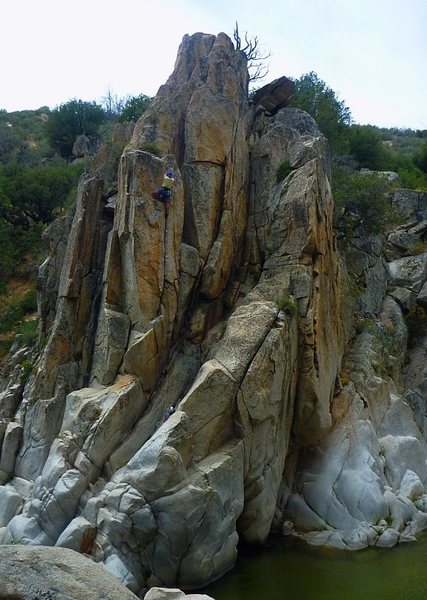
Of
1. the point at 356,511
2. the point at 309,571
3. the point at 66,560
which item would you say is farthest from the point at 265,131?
the point at 66,560

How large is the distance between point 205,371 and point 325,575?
22.3 feet

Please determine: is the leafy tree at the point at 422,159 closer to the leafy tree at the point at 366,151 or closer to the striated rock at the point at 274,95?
the leafy tree at the point at 366,151

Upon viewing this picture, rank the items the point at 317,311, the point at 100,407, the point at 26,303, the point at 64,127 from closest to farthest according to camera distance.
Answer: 1. the point at 100,407
2. the point at 317,311
3. the point at 26,303
4. the point at 64,127

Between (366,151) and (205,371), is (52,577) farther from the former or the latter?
(366,151)

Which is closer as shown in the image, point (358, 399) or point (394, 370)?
point (358, 399)

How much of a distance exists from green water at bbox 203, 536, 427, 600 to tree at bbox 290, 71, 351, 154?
1099 inches

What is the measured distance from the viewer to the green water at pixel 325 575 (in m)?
14.9

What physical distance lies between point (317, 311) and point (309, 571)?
915 cm

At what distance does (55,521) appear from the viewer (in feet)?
56.0

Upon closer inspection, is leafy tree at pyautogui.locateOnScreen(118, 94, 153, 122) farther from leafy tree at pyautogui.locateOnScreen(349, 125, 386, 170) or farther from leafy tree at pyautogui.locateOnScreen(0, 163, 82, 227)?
leafy tree at pyautogui.locateOnScreen(349, 125, 386, 170)

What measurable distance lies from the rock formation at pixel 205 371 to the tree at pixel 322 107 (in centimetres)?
1173

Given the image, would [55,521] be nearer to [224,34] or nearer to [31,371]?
[31,371]

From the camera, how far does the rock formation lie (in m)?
16.8

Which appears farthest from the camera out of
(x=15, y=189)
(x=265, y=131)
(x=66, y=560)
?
(x=15, y=189)
